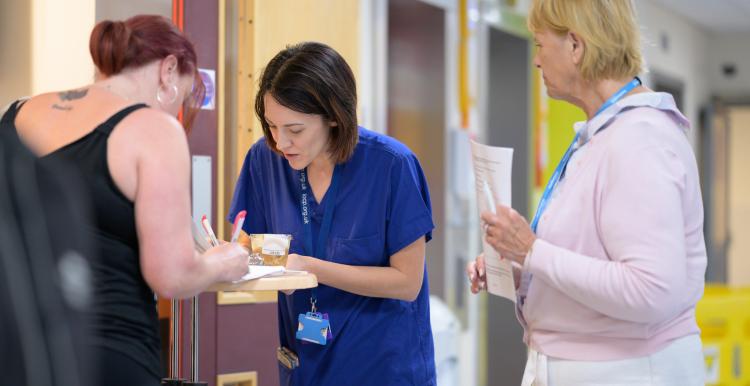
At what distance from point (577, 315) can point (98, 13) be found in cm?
174

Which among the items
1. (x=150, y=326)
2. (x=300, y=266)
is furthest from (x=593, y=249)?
(x=150, y=326)

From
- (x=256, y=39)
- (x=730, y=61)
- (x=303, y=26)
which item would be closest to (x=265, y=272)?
(x=256, y=39)

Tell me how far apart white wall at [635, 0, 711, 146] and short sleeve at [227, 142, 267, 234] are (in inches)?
217

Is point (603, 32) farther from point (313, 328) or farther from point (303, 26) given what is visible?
point (303, 26)

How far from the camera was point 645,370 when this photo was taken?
5.32 feet

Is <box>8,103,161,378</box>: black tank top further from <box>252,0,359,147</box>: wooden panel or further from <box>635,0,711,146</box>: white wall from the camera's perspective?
<box>635,0,711,146</box>: white wall

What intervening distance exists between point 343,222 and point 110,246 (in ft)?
2.40

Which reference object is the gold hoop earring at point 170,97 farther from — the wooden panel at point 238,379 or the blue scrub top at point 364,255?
the wooden panel at point 238,379

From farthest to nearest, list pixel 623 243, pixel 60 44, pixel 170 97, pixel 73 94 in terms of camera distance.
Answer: pixel 60 44 → pixel 170 97 → pixel 73 94 → pixel 623 243

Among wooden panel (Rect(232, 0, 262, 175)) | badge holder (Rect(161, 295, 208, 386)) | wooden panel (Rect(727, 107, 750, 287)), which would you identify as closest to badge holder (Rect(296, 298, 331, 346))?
badge holder (Rect(161, 295, 208, 386))

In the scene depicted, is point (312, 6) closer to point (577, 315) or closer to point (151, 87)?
point (151, 87)

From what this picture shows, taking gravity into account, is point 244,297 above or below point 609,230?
below

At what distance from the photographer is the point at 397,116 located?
4891 mm

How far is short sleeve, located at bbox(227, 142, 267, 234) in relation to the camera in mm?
2338
